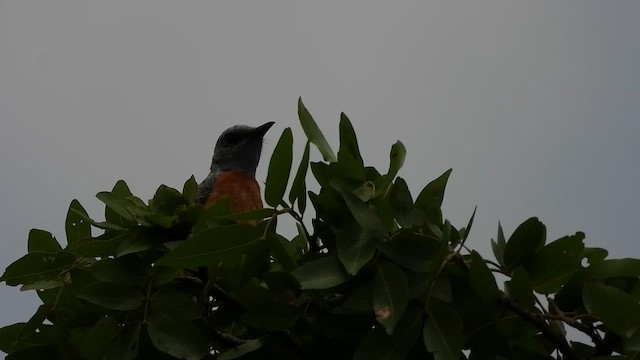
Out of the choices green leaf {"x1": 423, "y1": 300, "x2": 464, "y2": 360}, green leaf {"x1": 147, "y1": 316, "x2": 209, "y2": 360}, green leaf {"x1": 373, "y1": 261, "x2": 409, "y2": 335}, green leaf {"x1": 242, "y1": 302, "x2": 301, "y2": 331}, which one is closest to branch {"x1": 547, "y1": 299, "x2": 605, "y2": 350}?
green leaf {"x1": 423, "y1": 300, "x2": 464, "y2": 360}

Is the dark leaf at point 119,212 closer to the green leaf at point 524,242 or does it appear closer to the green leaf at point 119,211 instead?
the green leaf at point 119,211

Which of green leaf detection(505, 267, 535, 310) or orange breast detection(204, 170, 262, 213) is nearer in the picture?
green leaf detection(505, 267, 535, 310)

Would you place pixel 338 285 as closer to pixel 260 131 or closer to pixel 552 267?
pixel 552 267

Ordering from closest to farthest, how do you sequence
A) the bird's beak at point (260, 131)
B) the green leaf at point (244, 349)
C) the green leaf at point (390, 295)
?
the green leaf at point (390, 295) → the green leaf at point (244, 349) → the bird's beak at point (260, 131)

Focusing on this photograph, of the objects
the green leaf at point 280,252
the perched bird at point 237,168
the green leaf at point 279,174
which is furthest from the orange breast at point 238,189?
the green leaf at point 280,252

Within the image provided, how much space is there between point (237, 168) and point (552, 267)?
5.10m

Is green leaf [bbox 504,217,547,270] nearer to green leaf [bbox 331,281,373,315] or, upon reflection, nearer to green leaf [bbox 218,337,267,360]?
green leaf [bbox 331,281,373,315]

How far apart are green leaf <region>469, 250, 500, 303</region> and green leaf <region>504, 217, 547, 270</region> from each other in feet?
0.61

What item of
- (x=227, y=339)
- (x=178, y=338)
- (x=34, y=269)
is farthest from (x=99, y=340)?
(x=34, y=269)

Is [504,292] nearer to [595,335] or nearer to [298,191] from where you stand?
[595,335]

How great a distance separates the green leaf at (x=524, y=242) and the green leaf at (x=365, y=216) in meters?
0.34

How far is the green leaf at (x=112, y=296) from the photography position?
2.40 meters

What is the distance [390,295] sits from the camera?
2115 mm

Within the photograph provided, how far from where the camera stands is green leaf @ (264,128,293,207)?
2.48 metres
